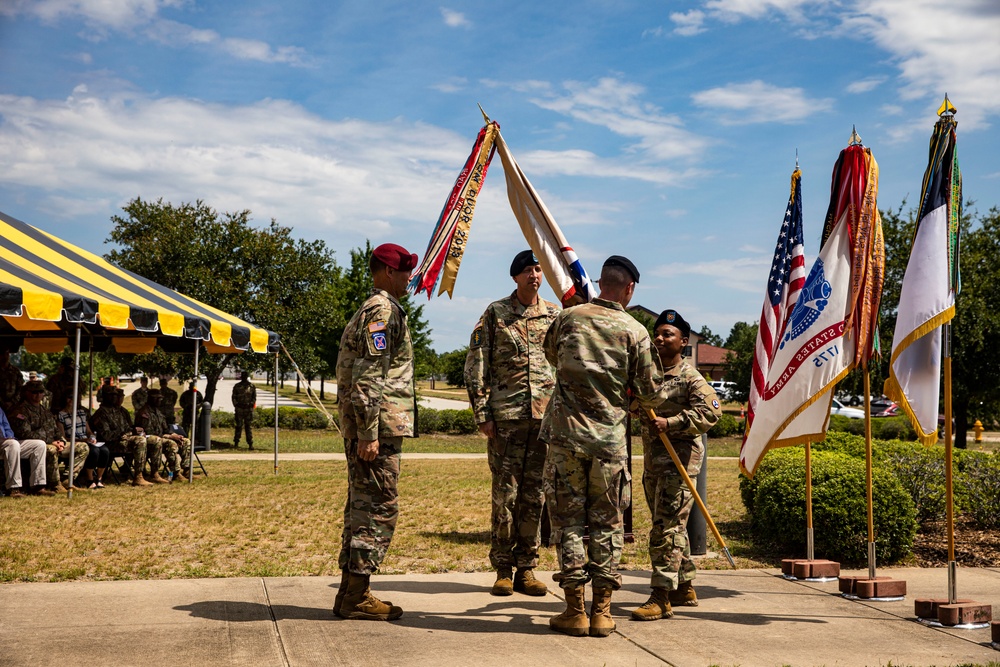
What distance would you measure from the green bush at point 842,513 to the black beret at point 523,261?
3.54 meters

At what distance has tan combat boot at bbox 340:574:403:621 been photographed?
5434 millimetres

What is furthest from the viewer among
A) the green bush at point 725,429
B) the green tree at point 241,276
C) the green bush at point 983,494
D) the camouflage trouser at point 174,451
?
the green bush at point 725,429

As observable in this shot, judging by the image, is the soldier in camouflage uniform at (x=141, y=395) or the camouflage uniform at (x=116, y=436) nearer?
the camouflage uniform at (x=116, y=436)

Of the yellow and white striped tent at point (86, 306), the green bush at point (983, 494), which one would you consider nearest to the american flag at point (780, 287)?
the green bush at point (983, 494)

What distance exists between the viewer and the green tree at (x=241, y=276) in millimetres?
27047

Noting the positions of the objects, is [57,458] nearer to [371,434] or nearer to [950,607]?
[371,434]

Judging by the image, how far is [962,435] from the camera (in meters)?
27.9

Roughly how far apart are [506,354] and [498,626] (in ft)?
6.09

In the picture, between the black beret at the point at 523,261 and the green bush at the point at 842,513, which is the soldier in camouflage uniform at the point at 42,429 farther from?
the green bush at the point at 842,513

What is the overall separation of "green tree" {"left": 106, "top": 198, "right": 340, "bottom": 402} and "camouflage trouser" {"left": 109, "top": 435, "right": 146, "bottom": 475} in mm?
12806

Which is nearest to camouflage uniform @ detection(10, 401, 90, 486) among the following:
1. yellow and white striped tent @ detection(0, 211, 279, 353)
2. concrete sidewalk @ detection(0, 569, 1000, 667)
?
yellow and white striped tent @ detection(0, 211, 279, 353)

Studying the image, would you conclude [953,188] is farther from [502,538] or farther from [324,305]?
[324,305]

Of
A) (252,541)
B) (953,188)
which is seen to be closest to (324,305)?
(252,541)

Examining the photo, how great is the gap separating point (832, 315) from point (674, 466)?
1.86 m
